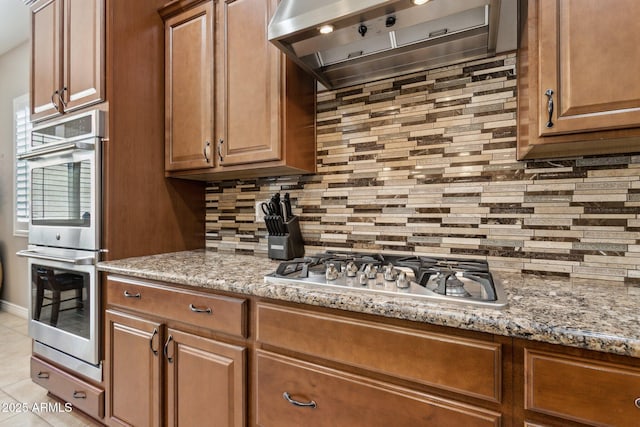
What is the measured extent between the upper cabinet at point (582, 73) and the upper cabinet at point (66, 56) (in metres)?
2.00

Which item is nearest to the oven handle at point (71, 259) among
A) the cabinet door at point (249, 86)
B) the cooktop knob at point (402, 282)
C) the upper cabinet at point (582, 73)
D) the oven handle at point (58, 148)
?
the oven handle at point (58, 148)

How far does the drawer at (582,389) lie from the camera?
0.67 meters

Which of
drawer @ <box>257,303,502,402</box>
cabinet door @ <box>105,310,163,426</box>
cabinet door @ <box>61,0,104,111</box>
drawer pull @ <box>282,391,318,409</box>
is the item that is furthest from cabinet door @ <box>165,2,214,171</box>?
drawer pull @ <box>282,391,318,409</box>

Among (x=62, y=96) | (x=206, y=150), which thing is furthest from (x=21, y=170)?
(x=206, y=150)

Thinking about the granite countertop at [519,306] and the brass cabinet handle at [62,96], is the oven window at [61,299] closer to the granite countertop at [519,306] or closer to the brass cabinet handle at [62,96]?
the granite countertop at [519,306]

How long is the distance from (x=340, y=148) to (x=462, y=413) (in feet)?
4.23

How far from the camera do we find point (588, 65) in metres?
0.93

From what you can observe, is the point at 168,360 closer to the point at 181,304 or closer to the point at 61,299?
the point at 181,304

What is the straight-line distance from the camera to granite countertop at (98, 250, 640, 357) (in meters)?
0.70

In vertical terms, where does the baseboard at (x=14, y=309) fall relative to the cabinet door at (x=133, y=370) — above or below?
below

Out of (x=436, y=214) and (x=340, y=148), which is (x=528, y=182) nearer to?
(x=436, y=214)

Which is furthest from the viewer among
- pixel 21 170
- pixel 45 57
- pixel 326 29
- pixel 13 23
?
pixel 21 170

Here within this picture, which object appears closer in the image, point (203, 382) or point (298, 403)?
point (298, 403)

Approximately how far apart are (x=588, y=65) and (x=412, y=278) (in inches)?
33.5
